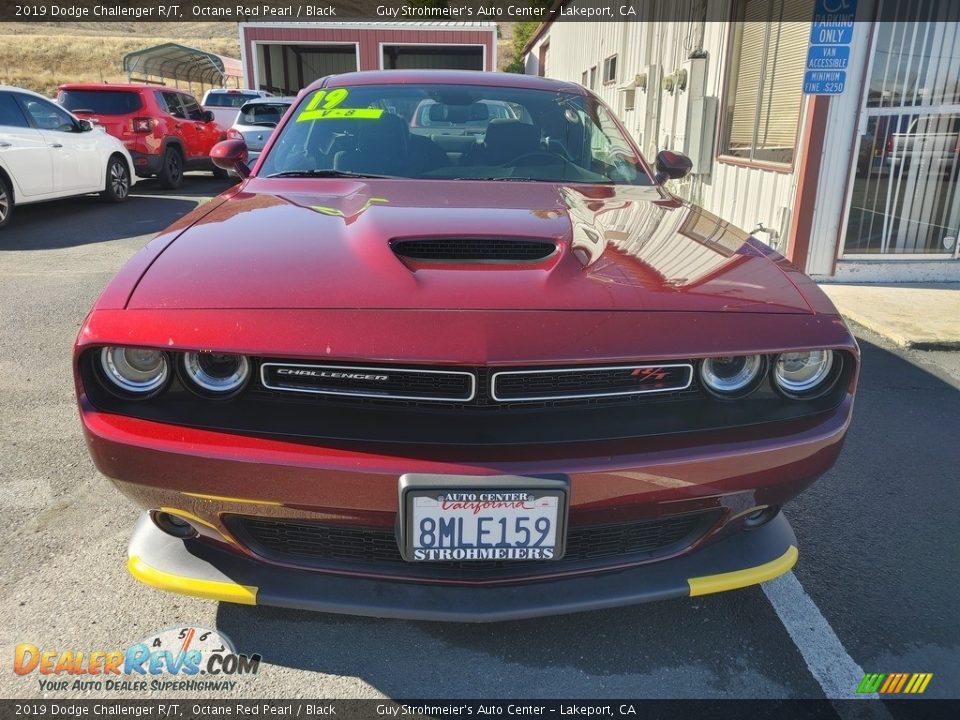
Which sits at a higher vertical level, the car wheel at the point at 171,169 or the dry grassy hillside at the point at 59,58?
the dry grassy hillside at the point at 59,58

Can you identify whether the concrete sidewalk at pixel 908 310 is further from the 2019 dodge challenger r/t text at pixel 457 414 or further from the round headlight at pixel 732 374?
the round headlight at pixel 732 374

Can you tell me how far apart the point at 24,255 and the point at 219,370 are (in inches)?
256

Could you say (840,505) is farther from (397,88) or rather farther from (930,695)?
(397,88)

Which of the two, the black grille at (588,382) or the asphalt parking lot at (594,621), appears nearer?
the black grille at (588,382)

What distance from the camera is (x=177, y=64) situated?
2702cm

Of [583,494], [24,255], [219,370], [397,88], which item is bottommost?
[24,255]

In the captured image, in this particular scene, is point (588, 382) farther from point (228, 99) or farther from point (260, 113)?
point (228, 99)

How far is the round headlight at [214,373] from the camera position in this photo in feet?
5.54

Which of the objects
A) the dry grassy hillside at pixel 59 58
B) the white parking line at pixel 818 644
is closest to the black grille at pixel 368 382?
the white parking line at pixel 818 644

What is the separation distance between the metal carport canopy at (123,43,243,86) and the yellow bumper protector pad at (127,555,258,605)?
81.0 feet

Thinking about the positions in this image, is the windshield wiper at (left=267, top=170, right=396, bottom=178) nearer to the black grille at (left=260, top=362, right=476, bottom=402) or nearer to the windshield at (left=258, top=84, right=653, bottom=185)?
the windshield at (left=258, top=84, right=653, bottom=185)

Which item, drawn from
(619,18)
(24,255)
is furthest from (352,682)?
(619,18)

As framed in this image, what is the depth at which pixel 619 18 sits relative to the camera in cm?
1269

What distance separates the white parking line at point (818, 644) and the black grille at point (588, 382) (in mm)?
883
